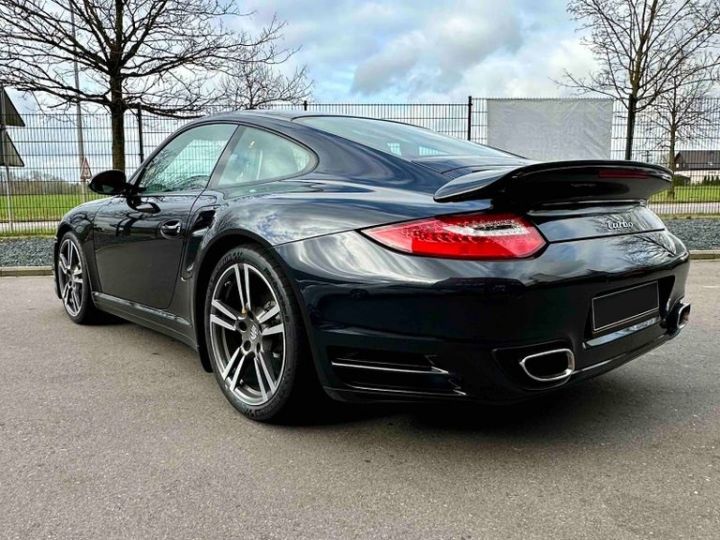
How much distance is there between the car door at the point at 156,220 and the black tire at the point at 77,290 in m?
0.28

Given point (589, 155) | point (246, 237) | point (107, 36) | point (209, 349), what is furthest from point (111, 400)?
point (589, 155)

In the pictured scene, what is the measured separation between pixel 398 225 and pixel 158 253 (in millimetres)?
1589

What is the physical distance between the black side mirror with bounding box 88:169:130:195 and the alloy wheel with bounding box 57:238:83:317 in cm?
A: 77

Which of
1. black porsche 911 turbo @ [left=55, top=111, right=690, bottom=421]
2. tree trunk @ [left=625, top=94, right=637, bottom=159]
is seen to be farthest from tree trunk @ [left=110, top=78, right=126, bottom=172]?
tree trunk @ [left=625, top=94, right=637, bottom=159]

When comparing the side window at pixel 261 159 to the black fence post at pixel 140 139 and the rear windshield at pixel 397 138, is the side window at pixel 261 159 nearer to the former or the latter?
the rear windshield at pixel 397 138

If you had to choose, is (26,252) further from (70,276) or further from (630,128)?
(630,128)

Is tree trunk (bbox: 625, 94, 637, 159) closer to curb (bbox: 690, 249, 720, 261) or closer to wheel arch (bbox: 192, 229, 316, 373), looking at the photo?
curb (bbox: 690, 249, 720, 261)

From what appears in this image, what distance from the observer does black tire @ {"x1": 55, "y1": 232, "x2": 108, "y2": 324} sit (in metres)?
4.12

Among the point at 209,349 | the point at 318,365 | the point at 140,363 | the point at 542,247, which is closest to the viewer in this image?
the point at 542,247

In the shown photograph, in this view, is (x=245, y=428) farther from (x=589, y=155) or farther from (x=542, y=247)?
(x=589, y=155)

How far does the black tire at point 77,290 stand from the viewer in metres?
4.12

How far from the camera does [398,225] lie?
6.82ft

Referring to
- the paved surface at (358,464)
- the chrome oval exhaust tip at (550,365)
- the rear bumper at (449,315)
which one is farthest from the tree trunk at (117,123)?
the chrome oval exhaust tip at (550,365)

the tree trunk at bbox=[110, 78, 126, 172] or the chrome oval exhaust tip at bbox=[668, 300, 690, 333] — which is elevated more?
the tree trunk at bbox=[110, 78, 126, 172]
